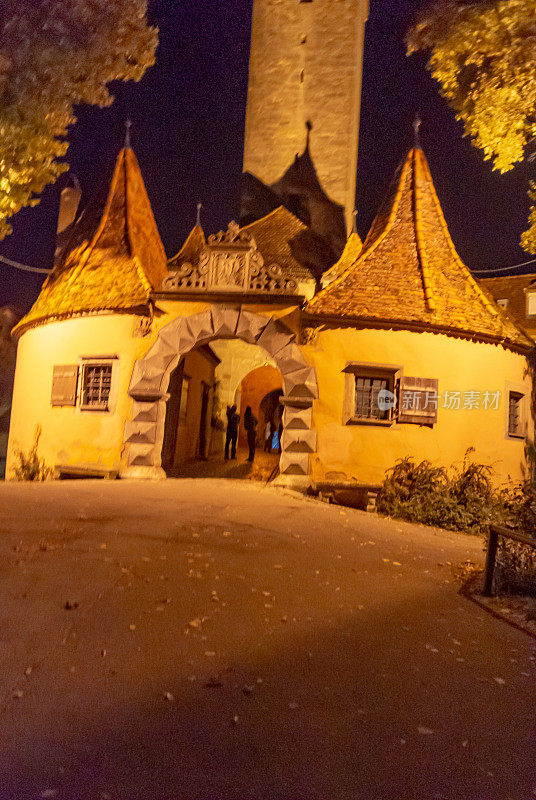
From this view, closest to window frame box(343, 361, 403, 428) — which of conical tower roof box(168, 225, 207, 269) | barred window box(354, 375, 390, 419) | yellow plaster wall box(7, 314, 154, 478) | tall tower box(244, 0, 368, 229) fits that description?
barred window box(354, 375, 390, 419)

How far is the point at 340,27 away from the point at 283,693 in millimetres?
25265

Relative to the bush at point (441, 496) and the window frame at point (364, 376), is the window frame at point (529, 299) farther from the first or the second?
the window frame at point (364, 376)

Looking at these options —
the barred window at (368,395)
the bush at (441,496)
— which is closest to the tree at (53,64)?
the barred window at (368,395)

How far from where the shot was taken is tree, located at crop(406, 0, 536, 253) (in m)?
6.98

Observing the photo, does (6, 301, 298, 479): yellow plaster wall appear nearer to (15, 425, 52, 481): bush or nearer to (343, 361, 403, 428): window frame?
(15, 425, 52, 481): bush

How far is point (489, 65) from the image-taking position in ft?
25.5

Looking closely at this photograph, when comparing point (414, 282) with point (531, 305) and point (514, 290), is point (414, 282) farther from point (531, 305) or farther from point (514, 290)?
point (514, 290)

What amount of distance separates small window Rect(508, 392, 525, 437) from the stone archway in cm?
467

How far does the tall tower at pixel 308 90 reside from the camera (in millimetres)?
21562

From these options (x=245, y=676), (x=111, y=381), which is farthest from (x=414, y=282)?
(x=245, y=676)

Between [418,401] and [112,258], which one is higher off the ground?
[112,258]

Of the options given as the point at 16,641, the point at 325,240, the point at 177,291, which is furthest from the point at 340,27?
the point at 16,641

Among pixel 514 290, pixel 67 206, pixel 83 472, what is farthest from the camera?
pixel 514 290

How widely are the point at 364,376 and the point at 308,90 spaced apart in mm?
15576
